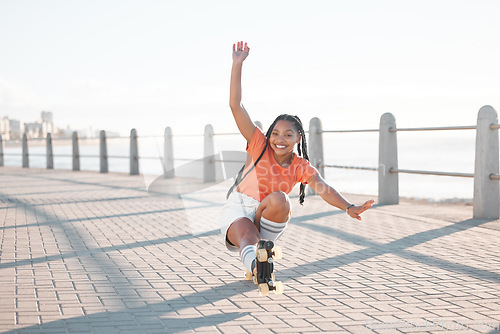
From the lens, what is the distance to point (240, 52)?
399 cm

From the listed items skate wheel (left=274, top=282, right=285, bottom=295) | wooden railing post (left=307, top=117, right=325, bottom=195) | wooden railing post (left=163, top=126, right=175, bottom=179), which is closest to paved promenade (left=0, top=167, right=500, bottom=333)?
skate wheel (left=274, top=282, right=285, bottom=295)

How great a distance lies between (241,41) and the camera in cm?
402

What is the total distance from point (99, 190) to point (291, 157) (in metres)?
8.78

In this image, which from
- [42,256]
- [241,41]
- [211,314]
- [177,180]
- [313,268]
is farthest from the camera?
[177,180]

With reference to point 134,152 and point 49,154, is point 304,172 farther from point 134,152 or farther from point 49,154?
point 49,154

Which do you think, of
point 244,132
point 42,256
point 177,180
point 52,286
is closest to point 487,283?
point 244,132

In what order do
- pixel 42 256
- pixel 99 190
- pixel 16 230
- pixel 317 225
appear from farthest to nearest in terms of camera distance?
pixel 99 190
pixel 317 225
pixel 16 230
pixel 42 256

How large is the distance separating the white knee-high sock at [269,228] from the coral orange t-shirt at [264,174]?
0.17m

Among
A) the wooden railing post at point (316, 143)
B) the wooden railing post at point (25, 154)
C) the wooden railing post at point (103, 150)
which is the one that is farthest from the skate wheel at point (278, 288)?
the wooden railing post at point (25, 154)

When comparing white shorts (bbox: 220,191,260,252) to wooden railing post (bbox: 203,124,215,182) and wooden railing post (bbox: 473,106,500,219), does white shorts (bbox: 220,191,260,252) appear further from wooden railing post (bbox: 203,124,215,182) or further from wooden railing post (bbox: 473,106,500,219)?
wooden railing post (bbox: 203,124,215,182)

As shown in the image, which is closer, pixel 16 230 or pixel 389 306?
pixel 389 306

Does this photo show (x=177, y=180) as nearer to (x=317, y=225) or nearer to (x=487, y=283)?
(x=317, y=225)

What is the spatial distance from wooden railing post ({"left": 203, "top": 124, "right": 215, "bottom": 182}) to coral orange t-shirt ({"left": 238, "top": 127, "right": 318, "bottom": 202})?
9.76m

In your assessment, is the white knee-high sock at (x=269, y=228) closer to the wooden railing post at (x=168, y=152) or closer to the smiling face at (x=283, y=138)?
the smiling face at (x=283, y=138)
